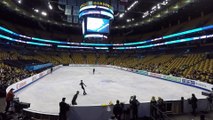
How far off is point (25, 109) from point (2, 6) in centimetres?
3540

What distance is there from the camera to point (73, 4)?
21797mm

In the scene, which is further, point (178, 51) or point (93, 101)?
point (178, 51)

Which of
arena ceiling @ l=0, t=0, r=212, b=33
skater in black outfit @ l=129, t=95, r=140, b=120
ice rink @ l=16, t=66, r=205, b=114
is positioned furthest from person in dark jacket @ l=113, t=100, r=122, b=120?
arena ceiling @ l=0, t=0, r=212, b=33

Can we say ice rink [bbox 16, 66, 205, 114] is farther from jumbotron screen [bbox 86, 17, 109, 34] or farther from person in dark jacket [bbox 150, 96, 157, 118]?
jumbotron screen [bbox 86, 17, 109, 34]

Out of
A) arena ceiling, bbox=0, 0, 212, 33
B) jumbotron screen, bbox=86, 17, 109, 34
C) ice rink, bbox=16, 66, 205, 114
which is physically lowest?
ice rink, bbox=16, 66, 205, 114

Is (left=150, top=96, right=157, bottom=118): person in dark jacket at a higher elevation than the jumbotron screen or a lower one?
lower

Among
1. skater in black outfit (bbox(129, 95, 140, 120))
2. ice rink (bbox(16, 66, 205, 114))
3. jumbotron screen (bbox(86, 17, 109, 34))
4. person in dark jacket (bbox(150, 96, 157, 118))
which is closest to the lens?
skater in black outfit (bbox(129, 95, 140, 120))

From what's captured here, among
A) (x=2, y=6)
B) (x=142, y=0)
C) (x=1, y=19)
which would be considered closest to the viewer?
(x=142, y=0)

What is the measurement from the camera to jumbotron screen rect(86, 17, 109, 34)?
3130 cm

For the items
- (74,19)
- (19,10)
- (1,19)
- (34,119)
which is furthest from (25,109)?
(1,19)

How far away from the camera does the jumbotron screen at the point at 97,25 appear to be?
31297mm

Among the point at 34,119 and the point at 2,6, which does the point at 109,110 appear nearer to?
the point at 34,119

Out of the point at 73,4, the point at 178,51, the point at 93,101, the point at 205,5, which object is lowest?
the point at 93,101

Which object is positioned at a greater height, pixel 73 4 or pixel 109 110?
pixel 73 4
